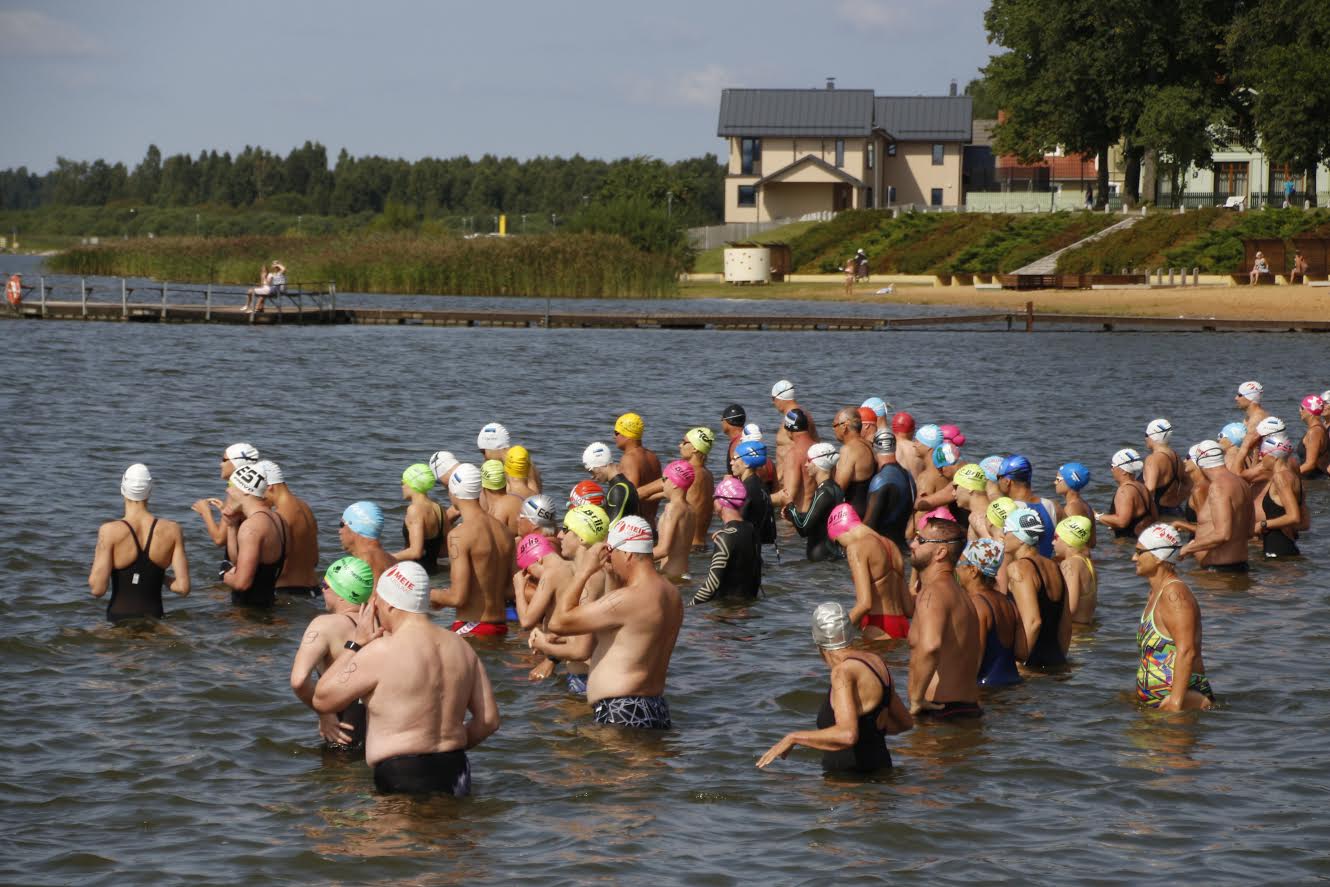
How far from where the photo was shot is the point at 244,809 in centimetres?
1073

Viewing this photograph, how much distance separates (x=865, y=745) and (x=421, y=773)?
2.89m

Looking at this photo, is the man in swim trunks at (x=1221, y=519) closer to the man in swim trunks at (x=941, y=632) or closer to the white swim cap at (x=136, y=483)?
the man in swim trunks at (x=941, y=632)

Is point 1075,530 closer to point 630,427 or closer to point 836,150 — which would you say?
point 630,427

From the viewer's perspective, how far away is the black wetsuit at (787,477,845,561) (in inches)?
672

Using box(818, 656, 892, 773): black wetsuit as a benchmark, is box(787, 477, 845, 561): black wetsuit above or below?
above

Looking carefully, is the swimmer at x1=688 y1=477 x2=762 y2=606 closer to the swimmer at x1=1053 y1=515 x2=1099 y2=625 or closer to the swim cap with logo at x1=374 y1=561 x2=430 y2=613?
the swimmer at x1=1053 y1=515 x2=1099 y2=625

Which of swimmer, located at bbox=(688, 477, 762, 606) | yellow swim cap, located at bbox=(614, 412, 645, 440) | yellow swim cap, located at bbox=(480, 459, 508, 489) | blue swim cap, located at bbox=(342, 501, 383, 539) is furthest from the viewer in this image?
yellow swim cap, located at bbox=(614, 412, 645, 440)

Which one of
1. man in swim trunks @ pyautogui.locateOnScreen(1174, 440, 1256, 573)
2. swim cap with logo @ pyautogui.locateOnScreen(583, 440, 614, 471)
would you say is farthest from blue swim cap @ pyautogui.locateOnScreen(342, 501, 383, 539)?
man in swim trunks @ pyautogui.locateOnScreen(1174, 440, 1256, 573)

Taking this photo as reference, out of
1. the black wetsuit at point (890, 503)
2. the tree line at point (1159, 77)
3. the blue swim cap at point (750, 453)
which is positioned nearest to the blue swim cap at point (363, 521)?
the blue swim cap at point (750, 453)

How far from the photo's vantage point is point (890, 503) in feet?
58.9

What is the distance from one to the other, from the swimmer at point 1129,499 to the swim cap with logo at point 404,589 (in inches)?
438

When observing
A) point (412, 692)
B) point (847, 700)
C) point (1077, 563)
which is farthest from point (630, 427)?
point (412, 692)

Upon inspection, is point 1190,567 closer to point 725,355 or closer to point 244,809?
point 244,809

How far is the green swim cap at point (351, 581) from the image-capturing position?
1066cm
